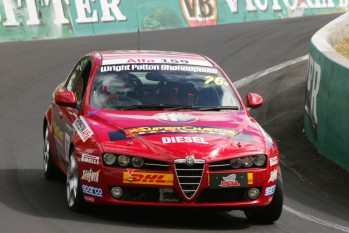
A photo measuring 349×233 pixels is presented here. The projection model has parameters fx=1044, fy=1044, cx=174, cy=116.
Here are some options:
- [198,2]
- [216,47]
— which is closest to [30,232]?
[216,47]

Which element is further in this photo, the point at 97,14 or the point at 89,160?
the point at 97,14

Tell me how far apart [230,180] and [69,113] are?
2257 mm

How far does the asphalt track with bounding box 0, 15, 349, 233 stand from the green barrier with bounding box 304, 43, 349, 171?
0.19 m

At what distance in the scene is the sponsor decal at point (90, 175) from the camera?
875 cm

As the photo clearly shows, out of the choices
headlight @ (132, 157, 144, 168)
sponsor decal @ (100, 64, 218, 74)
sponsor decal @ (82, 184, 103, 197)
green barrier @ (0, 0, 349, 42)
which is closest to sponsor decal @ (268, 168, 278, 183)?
headlight @ (132, 157, 144, 168)

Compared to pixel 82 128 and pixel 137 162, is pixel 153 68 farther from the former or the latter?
pixel 137 162

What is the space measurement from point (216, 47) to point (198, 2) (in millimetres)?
5232

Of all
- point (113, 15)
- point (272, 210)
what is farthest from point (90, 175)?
point (113, 15)

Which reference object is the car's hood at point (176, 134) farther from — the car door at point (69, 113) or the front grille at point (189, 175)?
the car door at point (69, 113)

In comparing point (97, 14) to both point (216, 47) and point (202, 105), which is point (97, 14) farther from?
point (202, 105)

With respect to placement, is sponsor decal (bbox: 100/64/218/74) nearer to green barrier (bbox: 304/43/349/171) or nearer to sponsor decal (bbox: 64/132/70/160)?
sponsor decal (bbox: 64/132/70/160)

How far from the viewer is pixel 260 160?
8.98m

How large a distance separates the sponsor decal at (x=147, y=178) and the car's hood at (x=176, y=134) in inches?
5.9

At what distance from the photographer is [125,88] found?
→ 33.1 ft
